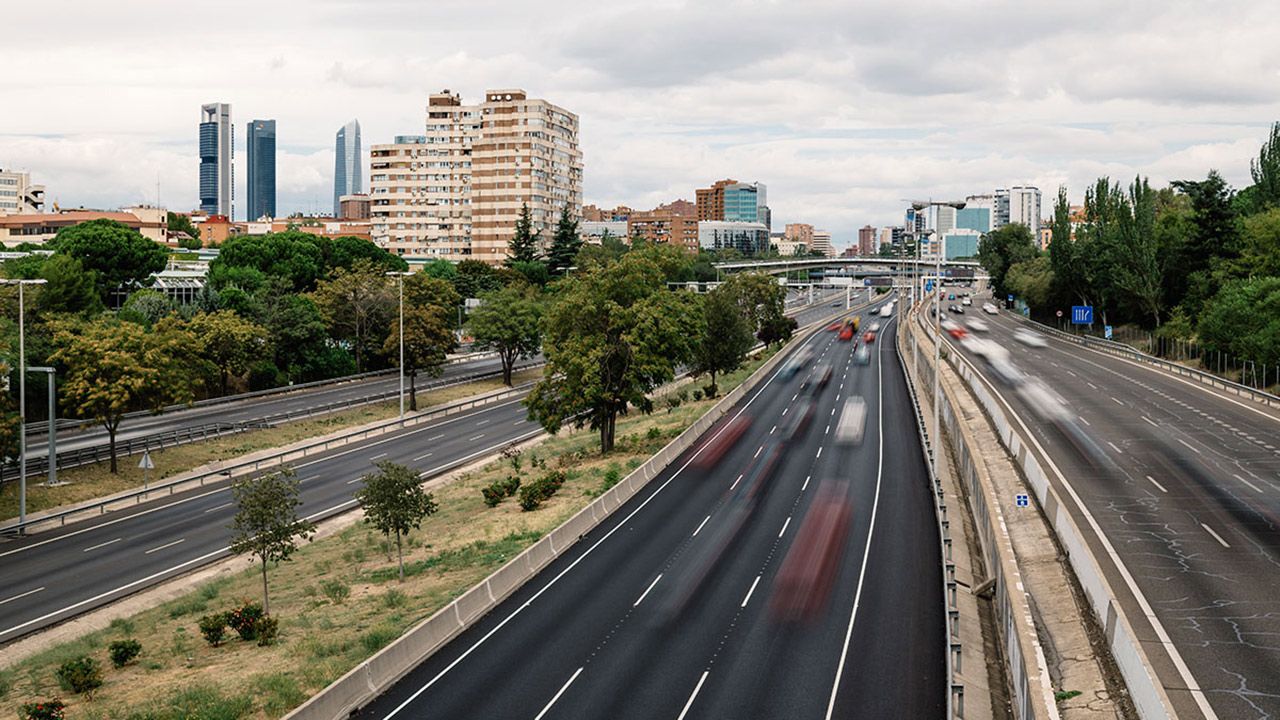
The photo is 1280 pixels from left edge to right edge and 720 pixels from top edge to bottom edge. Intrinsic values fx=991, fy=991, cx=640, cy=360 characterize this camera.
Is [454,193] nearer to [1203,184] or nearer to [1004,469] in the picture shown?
[1203,184]

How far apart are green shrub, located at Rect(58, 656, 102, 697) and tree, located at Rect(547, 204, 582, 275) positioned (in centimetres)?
14041

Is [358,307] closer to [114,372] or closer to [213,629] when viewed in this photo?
[114,372]

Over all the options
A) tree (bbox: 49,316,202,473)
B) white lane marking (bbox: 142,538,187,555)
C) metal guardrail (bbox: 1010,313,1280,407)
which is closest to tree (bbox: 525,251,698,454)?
white lane marking (bbox: 142,538,187,555)

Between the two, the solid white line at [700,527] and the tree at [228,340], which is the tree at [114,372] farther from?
the solid white line at [700,527]

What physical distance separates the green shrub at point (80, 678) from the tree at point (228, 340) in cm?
5041

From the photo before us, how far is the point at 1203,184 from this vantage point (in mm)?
94125

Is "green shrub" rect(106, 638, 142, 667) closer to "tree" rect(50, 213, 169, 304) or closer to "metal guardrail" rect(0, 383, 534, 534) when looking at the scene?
"metal guardrail" rect(0, 383, 534, 534)

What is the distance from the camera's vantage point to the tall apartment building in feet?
574

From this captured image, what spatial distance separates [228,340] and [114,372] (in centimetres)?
2023

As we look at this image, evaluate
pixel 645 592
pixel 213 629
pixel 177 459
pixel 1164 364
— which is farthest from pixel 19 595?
pixel 1164 364

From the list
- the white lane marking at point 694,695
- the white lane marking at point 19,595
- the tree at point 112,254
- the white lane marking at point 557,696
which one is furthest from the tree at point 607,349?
the tree at point 112,254

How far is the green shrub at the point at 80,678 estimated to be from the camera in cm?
2405

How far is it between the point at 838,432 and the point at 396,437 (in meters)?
29.8

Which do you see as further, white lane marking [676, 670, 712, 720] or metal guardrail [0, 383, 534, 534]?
metal guardrail [0, 383, 534, 534]
